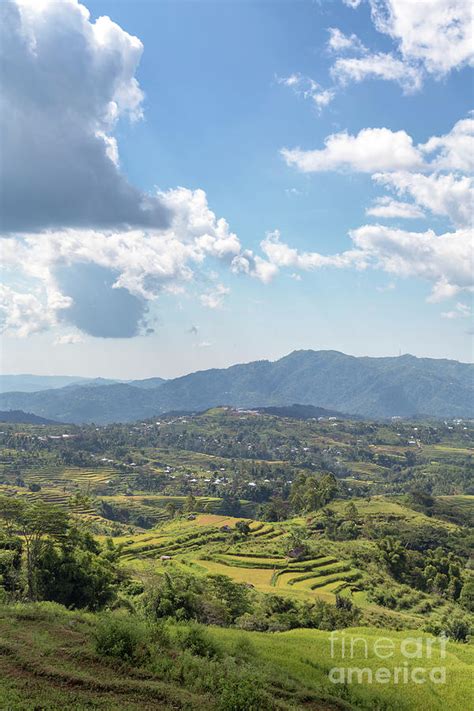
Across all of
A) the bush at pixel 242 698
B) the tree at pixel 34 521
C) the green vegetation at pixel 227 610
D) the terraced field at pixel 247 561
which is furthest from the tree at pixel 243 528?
the bush at pixel 242 698

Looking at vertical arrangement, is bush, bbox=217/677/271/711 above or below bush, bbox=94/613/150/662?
below

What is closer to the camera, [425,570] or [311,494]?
[425,570]

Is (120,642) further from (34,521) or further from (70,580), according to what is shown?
(34,521)

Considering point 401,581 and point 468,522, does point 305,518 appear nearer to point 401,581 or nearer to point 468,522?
point 401,581

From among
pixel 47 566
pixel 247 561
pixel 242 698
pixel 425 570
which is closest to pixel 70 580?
pixel 47 566

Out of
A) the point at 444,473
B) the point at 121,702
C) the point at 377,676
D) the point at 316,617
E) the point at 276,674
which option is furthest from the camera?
the point at 444,473

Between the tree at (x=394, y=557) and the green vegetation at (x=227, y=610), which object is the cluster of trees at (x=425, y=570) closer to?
the tree at (x=394, y=557)

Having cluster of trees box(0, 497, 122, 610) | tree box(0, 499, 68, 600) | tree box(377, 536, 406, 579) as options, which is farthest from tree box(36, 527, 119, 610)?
tree box(377, 536, 406, 579)

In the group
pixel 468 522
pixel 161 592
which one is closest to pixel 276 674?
pixel 161 592

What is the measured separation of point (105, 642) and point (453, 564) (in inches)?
2621

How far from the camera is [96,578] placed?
3228 centimetres

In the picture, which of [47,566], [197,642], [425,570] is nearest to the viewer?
[197,642]

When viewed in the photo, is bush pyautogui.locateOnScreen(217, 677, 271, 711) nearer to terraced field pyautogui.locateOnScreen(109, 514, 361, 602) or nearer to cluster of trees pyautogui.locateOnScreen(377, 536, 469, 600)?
terraced field pyautogui.locateOnScreen(109, 514, 361, 602)

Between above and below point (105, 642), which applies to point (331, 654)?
below
